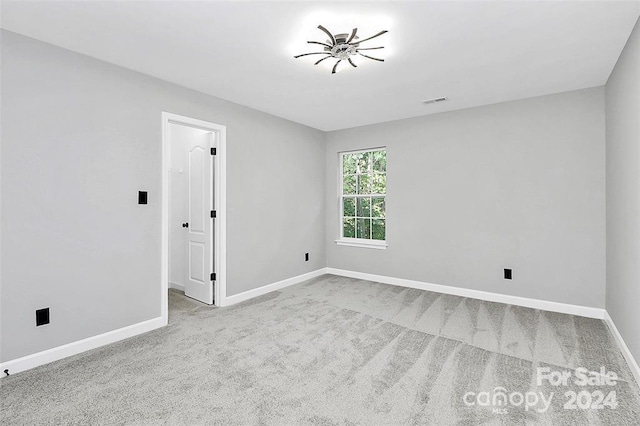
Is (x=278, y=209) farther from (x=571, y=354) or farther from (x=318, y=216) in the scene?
(x=571, y=354)

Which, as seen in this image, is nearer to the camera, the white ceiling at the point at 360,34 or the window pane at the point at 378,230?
the white ceiling at the point at 360,34

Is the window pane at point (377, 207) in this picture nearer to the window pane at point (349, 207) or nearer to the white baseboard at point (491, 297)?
the window pane at point (349, 207)

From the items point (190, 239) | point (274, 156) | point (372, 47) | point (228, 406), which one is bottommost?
point (228, 406)

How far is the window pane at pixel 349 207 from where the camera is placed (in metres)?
5.36

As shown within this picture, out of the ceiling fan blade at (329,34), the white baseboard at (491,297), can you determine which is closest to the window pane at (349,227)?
the white baseboard at (491,297)

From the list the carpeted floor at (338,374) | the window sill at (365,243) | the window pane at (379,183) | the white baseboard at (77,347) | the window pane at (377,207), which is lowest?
the carpeted floor at (338,374)

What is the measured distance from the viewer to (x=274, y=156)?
4508 millimetres

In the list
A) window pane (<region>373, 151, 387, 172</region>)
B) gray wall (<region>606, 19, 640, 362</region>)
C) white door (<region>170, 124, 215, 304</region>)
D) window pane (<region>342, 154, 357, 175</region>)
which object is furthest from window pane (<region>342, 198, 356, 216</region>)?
gray wall (<region>606, 19, 640, 362</region>)

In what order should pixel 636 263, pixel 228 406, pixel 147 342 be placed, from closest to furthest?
pixel 228 406 → pixel 636 263 → pixel 147 342

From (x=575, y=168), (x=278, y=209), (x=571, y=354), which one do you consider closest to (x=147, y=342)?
(x=278, y=209)

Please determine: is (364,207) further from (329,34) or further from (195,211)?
(329,34)

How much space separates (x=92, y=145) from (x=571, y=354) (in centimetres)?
439

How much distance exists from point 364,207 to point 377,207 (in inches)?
9.6

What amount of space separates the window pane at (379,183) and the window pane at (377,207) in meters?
0.12
